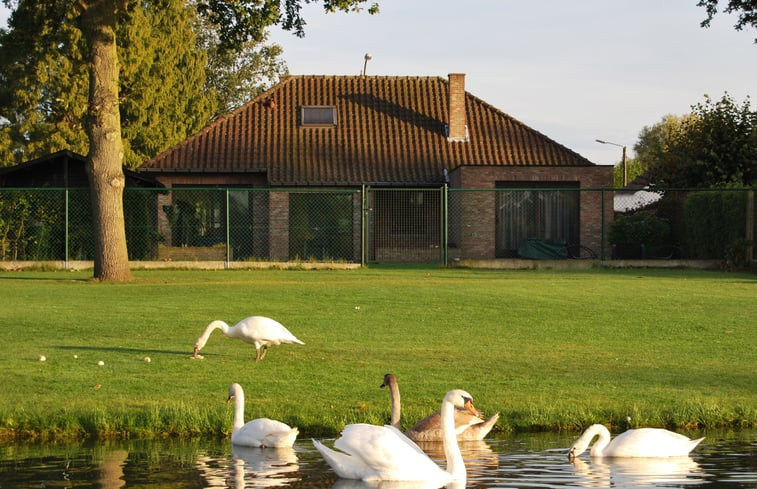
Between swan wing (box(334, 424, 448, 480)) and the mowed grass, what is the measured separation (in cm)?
241

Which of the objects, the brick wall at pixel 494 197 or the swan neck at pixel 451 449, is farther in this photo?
the brick wall at pixel 494 197

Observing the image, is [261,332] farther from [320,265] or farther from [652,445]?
[320,265]

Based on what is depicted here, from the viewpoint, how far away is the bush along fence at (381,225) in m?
35.8

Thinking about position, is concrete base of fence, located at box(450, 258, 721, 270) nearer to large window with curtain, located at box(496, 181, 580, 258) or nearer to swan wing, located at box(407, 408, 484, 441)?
large window with curtain, located at box(496, 181, 580, 258)

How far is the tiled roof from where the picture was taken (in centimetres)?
4416

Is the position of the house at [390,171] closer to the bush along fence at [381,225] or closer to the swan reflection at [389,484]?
the bush along fence at [381,225]

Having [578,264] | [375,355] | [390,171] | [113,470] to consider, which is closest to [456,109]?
[390,171]

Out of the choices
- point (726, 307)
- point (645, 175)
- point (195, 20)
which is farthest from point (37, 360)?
point (195, 20)

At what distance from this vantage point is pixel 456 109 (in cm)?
4656

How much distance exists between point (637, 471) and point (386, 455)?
2.37 m

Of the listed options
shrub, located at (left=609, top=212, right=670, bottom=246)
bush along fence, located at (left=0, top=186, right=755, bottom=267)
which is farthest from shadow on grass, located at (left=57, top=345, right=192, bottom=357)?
shrub, located at (left=609, top=212, right=670, bottom=246)

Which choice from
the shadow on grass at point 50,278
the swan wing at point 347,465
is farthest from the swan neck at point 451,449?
the shadow on grass at point 50,278

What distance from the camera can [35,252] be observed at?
35.7 metres

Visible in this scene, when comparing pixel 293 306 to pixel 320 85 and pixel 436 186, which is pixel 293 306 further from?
pixel 320 85
